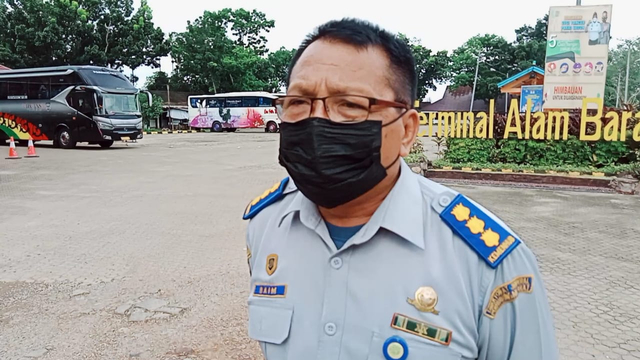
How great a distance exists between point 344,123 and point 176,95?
41.5m

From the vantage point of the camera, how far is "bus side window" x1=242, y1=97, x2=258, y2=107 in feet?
103

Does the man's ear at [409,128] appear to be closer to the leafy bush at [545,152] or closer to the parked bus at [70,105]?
the leafy bush at [545,152]

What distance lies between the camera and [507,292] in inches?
44.6

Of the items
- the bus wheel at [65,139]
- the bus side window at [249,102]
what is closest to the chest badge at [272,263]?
the bus wheel at [65,139]

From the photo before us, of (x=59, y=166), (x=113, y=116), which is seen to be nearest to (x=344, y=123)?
(x=59, y=166)

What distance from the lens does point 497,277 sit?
45.0 inches

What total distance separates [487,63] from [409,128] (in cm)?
4593

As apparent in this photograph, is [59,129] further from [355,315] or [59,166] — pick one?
[355,315]

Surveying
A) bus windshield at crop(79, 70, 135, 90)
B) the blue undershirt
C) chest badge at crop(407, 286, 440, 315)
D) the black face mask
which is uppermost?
bus windshield at crop(79, 70, 135, 90)

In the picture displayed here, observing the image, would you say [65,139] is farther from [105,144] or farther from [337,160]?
[337,160]

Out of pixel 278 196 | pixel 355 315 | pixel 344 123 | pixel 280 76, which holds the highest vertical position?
pixel 280 76

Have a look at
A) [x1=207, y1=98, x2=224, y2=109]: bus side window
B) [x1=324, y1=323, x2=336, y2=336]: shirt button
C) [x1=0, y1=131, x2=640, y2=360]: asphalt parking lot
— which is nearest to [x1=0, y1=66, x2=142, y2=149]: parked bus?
[x1=0, y1=131, x2=640, y2=360]: asphalt parking lot

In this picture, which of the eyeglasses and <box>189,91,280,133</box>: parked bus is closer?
the eyeglasses

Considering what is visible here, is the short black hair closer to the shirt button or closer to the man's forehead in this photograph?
the man's forehead
